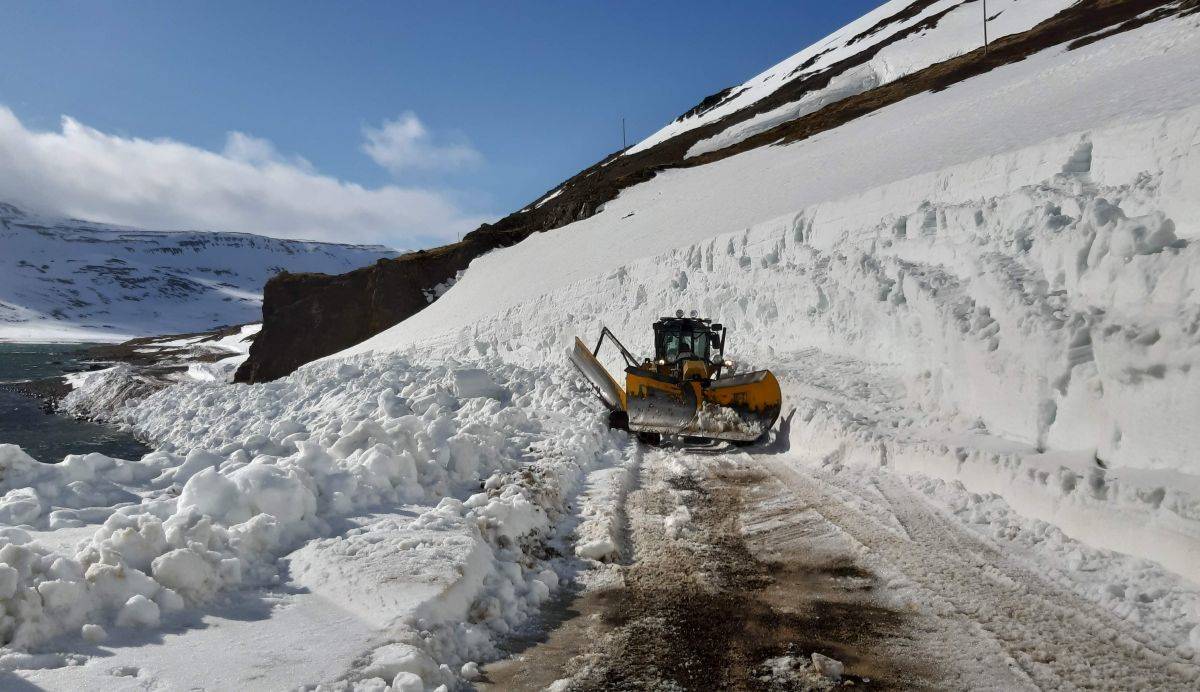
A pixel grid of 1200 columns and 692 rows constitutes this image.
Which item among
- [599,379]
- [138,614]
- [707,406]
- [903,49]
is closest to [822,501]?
[707,406]

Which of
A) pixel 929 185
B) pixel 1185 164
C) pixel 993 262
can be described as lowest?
pixel 993 262

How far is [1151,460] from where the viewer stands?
5.48 meters

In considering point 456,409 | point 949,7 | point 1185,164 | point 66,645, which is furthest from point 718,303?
point 949,7

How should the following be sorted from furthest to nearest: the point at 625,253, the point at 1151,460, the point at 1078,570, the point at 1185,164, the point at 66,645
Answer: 1. the point at 625,253
2. the point at 1185,164
3. the point at 1151,460
4. the point at 1078,570
5. the point at 66,645

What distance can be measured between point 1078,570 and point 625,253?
18.4 m

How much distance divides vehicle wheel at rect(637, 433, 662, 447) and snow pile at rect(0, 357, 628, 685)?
2425mm

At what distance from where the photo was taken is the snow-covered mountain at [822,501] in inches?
149

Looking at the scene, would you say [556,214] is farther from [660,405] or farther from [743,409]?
[743,409]

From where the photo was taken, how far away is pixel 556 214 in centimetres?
3419

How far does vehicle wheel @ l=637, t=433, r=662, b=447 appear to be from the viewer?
11.4 metres

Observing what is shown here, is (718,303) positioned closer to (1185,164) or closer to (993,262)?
(993,262)

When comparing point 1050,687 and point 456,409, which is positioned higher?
point 456,409

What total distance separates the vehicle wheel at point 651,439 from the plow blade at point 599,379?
4.99 feet

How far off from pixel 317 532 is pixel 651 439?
6.90 metres
